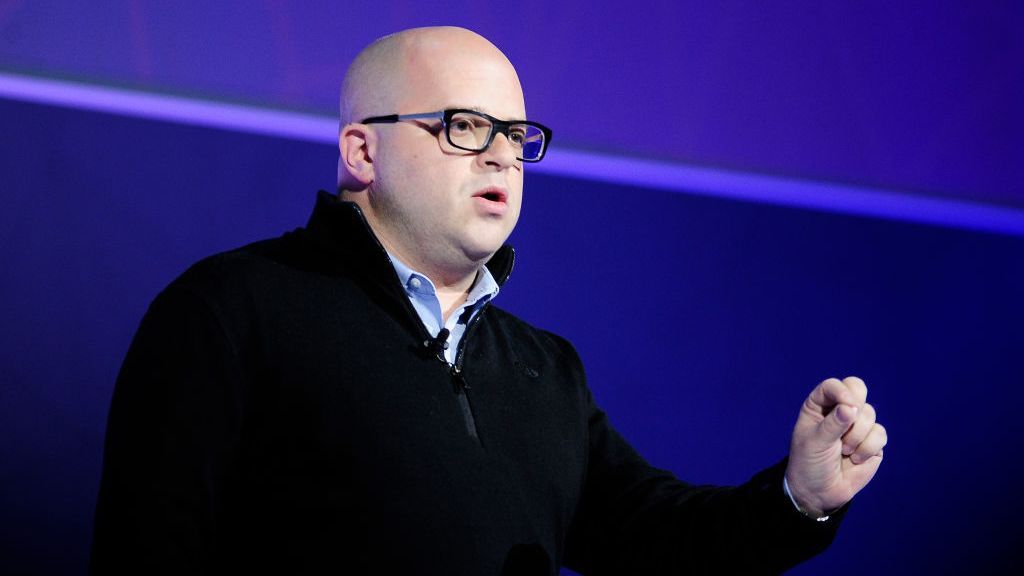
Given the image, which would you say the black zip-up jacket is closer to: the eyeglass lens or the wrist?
the wrist

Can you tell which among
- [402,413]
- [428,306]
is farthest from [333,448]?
[428,306]

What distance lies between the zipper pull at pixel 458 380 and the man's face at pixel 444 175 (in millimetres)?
128

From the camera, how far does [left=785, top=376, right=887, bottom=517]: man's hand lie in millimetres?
1142

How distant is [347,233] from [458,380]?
0.21m

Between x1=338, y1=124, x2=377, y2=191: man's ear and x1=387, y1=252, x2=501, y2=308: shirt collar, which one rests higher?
x1=338, y1=124, x2=377, y2=191: man's ear

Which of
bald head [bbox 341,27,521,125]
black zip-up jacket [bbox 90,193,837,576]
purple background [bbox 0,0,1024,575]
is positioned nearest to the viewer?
black zip-up jacket [bbox 90,193,837,576]

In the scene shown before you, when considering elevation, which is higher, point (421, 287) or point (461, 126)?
point (461, 126)

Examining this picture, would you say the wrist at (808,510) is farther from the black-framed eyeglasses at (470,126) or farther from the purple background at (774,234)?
the purple background at (774,234)

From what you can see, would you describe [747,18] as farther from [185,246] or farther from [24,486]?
[24,486]

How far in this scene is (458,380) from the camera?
1.25 m

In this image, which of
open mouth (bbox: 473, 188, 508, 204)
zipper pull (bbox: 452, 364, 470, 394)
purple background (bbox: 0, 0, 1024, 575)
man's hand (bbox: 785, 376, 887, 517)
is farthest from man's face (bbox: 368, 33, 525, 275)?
purple background (bbox: 0, 0, 1024, 575)

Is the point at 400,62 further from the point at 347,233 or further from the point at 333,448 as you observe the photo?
the point at 333,448

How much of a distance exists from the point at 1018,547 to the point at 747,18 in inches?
42.6

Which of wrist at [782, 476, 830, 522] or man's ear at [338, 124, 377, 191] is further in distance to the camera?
man's ear at [338, 124, 377, 191]
